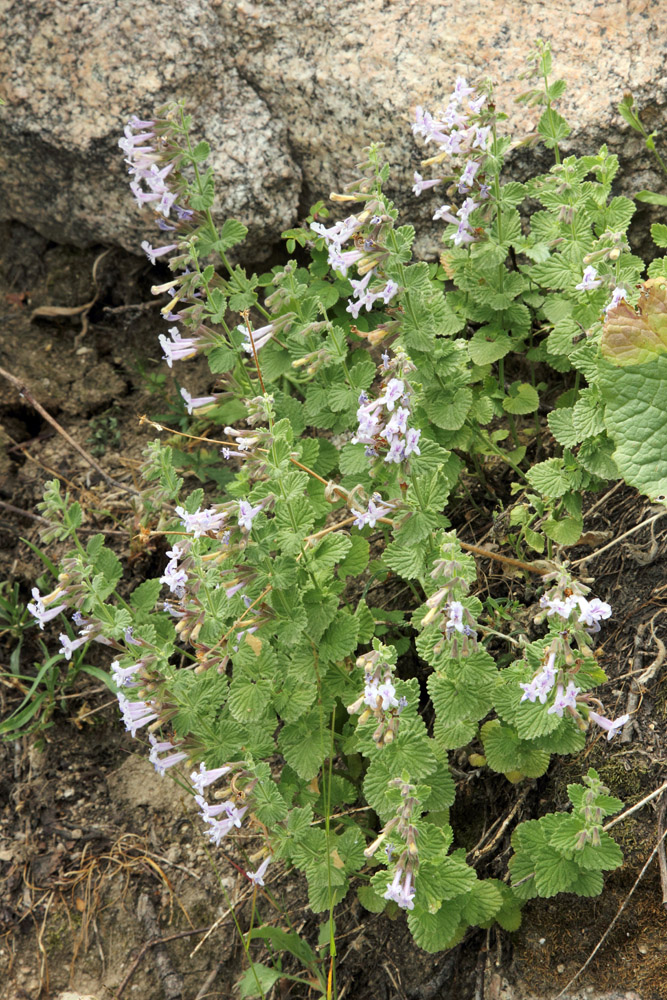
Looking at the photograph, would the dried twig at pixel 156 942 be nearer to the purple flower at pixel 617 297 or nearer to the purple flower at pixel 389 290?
the purple flower at pixel 389 290

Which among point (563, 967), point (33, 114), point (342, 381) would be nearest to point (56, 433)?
point (33, 114)

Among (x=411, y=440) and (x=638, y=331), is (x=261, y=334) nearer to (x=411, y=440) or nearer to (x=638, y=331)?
(x=411, y=440)

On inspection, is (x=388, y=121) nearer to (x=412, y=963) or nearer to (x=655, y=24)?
(x=655, y=24)

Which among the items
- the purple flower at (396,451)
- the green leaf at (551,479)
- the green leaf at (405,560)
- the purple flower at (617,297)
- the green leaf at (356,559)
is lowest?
the green leaf at (356,559)

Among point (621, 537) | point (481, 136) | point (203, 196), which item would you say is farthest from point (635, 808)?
point (203, 196)

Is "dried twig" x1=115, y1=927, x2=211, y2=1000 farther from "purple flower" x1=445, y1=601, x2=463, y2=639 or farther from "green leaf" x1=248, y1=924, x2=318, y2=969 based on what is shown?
"purple flower" x1=445, y1=601, x2=463, y2=639

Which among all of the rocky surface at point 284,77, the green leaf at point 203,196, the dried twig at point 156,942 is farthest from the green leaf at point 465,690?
the rocky surface at point 284,77
